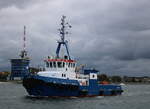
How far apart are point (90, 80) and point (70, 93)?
225 inches

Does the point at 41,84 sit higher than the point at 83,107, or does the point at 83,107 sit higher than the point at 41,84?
the point at 41,84

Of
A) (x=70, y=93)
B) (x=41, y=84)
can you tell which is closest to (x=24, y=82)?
(x=41, y=84)

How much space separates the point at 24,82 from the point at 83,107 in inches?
473

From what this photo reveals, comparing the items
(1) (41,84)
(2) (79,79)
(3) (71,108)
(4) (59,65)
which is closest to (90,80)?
(2) (79,79)

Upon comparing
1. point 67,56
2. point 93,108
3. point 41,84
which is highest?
point 67,56

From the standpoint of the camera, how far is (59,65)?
2153 inches

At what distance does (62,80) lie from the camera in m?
52.4

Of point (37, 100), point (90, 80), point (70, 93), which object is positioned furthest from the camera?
point (90, 80)

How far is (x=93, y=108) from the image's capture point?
148ft

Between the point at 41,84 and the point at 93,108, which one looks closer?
the point at 93,108

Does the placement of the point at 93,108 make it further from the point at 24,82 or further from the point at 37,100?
the point at 24,82

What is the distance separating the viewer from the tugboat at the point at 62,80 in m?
51.2

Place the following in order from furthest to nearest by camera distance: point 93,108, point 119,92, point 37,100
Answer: point 119,92 → point 37,100 → point 93,108

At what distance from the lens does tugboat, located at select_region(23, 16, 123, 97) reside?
51188 mm
